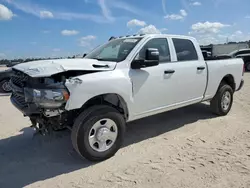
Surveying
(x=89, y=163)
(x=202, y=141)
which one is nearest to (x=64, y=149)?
(x=89, y=163)

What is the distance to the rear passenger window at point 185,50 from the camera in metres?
5.17

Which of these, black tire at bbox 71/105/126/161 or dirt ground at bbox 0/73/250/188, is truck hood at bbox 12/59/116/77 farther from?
dirt ground at bbox 0/73/250/188

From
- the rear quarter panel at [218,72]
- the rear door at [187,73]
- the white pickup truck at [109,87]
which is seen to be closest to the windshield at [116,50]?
the white pickup truck at [109,87]

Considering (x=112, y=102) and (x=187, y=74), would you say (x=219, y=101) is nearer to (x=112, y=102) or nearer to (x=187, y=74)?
(x=187, y=74)

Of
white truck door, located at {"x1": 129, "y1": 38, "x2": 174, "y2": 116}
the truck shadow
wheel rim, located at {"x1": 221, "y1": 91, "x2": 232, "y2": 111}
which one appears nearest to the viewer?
the truck shadow

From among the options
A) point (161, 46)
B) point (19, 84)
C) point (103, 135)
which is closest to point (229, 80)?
point (161, 46)

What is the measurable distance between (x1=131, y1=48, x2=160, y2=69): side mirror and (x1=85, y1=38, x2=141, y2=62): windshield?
0.29 metres

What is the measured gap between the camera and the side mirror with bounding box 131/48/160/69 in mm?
4133

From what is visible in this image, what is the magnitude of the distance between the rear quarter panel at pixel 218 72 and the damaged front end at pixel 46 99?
329 centimetres

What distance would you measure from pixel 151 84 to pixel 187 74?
1076 mm

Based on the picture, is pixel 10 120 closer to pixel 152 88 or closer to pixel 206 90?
pixel 152 88

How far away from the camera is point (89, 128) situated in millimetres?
3672

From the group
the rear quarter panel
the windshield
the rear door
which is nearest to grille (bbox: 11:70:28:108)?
the windshield

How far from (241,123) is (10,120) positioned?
5.56m
